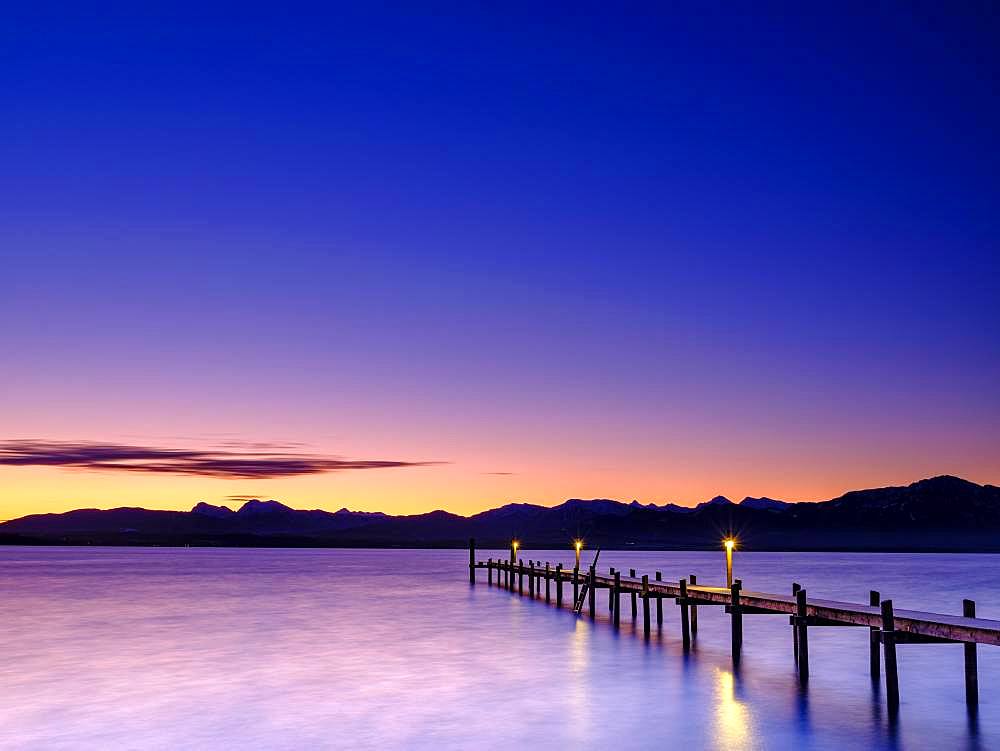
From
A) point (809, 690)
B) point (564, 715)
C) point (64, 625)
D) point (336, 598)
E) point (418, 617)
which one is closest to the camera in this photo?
point (564, 715)

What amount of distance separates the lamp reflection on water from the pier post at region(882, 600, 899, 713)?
303 cm

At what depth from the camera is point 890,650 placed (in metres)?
22.1

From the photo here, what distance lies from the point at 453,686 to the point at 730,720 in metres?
7.72

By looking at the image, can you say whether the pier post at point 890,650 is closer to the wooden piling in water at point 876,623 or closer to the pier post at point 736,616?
the wooden piling in water at point 876,623

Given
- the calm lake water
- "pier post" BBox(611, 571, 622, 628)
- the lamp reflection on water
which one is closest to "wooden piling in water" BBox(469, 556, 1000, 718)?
the calm lake water

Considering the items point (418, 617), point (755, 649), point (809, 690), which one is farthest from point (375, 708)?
point (418, 617)

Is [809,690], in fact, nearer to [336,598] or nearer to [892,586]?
[336,598]

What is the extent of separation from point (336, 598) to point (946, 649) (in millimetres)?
39299

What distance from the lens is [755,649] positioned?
3438 centimetres

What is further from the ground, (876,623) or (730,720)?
(876,623)

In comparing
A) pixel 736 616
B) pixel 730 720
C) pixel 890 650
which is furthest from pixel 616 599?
pixel 730 720

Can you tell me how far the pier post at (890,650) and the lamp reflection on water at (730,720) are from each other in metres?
3.03

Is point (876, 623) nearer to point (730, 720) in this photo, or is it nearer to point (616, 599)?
point (730, 720)

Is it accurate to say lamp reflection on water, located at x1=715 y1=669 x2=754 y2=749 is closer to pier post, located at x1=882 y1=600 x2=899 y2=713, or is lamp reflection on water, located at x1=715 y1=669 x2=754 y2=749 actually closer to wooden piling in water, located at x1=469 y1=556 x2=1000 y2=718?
wooden piling in water, located at x1=469 y1=556 x2=1000 y2=718
